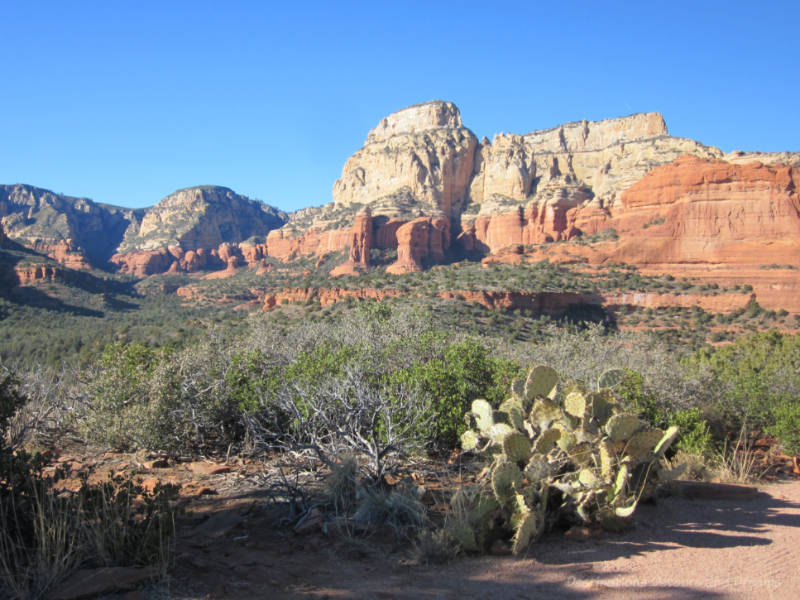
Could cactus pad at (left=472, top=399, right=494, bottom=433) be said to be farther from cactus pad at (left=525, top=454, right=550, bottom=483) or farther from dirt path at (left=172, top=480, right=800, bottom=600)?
dirt path at (left=172, top=480, right=800, bottom=600)

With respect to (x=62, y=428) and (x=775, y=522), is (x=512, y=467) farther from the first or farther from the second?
(x=62, y=428)

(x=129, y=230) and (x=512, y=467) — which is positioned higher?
(x=129, y=230)

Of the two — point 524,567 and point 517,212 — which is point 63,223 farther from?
point 524,567

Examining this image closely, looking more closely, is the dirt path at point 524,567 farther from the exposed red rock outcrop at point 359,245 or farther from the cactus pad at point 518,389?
the exposed red rock outcrop at point 359,245

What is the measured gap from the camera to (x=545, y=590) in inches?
149

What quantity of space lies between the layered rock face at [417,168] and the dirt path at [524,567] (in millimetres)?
71278

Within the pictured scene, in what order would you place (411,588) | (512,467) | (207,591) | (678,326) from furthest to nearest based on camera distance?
(678,326) → (512,467) → (411,588) → (207,591)

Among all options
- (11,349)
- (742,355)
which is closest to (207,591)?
(742,355)

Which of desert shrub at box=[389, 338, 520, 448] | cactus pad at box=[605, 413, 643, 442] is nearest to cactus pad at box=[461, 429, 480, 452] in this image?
desert shrub at box=[389, 338, 520, 448]

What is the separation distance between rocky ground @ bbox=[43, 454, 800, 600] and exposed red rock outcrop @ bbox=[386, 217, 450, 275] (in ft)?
192

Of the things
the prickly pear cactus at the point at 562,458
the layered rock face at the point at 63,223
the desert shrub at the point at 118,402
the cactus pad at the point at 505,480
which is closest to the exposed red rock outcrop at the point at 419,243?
the layered rock face at the point at 63,223

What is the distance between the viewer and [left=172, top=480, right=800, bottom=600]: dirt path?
371 cm

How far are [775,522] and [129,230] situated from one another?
142500 millimetres

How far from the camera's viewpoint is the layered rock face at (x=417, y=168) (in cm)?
7950
